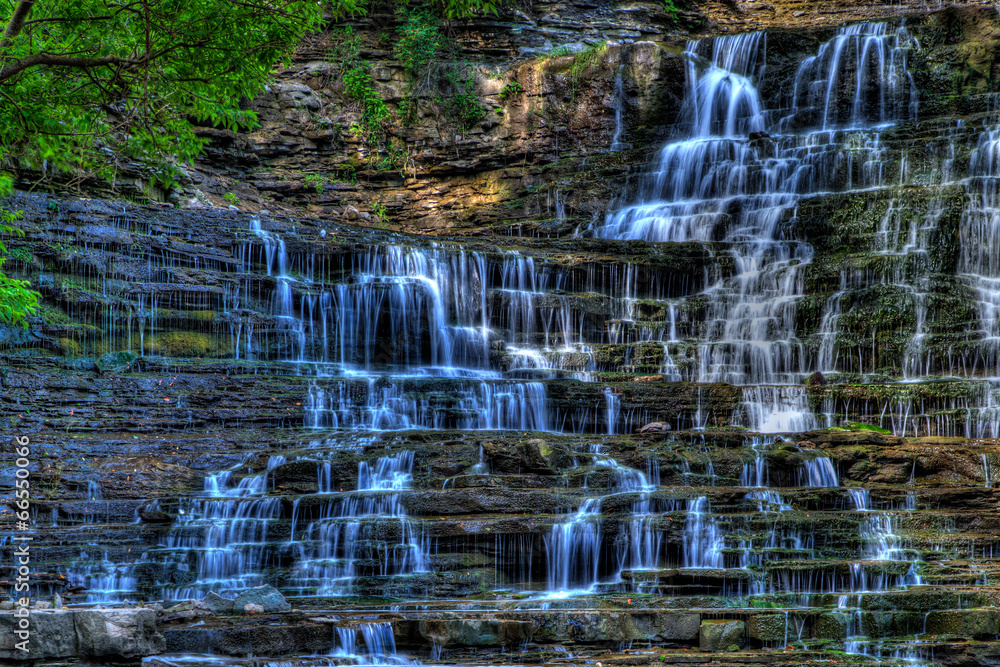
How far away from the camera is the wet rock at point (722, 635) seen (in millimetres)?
7930

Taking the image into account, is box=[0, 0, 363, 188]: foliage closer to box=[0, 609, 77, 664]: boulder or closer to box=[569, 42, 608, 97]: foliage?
box=[0, 609, 77, 664]: boulder

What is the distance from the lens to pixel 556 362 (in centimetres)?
1606

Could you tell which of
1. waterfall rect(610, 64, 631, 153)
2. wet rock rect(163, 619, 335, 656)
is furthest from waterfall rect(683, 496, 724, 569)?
waterfall rect(610, 64, 631, 153)

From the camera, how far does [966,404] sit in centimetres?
1320

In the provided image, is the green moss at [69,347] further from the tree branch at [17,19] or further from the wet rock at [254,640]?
the tree branch at [17,19]

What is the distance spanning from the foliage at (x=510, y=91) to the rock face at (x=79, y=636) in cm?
1934

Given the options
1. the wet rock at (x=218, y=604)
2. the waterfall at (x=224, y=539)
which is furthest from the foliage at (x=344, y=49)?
the wet rock at (x=218, y=604)

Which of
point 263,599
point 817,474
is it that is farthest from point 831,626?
point 263,599

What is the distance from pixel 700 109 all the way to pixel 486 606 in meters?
17.3

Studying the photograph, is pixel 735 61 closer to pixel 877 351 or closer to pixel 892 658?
pixel 877 351

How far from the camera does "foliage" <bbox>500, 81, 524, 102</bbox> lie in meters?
24.3

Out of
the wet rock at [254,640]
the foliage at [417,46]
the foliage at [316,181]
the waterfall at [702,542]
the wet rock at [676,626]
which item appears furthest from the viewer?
the foliage at [417,46]

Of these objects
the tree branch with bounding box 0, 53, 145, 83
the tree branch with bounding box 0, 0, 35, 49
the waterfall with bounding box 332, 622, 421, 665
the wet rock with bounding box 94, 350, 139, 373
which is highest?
A: the tree branch with bounding box 0, 0, 35, 49

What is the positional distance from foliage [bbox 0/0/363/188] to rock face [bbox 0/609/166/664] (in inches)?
152
